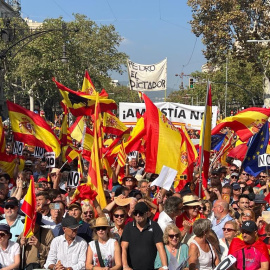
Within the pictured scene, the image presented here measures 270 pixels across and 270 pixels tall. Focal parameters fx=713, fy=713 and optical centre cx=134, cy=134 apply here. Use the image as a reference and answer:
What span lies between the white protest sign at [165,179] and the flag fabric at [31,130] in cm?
436

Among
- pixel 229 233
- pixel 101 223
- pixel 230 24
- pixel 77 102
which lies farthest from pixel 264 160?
pixel 230 24

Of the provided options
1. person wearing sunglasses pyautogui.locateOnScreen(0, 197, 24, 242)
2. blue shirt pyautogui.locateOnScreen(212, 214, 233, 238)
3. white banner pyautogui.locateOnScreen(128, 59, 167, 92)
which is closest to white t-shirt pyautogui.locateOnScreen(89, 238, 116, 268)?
person wearing sunglasses pyautogui.locateOnScreen(0, 197, 24, 242)

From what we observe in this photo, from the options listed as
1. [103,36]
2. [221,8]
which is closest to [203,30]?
[221,8]

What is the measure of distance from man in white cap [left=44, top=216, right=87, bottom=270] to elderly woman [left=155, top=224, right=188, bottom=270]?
768 mm

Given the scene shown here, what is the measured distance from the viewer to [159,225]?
7559 millimetres

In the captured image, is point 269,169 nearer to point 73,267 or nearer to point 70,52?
point 73,267

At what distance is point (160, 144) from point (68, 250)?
408 centimetres

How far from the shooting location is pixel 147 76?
23.4 m

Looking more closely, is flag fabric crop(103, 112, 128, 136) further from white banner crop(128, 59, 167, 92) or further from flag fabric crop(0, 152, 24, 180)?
white banner crop(128, 59, 167, 92)

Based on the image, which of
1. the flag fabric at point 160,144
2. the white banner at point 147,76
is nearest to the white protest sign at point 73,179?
the flag fabric at point 160,144

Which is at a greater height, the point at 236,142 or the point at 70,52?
the point at 70,52

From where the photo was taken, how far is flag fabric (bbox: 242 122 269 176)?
1269cm

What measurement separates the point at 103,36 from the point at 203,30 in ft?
99.7

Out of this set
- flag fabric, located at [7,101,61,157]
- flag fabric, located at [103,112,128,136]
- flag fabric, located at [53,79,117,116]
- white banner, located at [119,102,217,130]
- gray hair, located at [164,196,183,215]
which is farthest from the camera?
flag fabric, located at [103,112,128,136]
